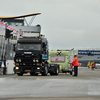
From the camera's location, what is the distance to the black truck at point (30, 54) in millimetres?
23875

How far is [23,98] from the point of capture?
9164 mm

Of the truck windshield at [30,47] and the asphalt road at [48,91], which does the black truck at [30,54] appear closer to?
the truck windshield at [30,47]

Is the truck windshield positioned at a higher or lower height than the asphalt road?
higher

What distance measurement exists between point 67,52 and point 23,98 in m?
22.4

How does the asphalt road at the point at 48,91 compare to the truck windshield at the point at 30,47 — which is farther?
the truck windshield at the point at 30,47

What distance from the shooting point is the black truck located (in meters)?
23.9

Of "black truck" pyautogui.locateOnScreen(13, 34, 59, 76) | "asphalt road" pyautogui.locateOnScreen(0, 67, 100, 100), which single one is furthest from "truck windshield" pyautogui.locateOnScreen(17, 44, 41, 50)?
"asphalt road" pyautogui.locateOnScreen(0, 67, 100, 100)

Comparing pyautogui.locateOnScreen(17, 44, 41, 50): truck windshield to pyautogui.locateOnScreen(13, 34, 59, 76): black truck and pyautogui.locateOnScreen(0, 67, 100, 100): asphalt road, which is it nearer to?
pyautogui.locateOnScreen(13, 34, 59, 76): black truck

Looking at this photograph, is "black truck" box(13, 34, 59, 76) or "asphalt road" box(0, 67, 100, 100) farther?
"black truck" box(13, 34, 59, 76)

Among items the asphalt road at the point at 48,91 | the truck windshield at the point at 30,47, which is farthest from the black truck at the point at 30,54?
the asphalt road at the point at 48,91

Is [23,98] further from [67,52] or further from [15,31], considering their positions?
[15,31]

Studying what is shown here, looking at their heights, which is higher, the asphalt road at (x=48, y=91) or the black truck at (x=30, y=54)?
the black truck at (x=30, y=54)

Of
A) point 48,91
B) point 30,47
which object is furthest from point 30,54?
point 48,91

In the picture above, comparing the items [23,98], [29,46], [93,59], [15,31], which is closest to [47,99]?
[23,98]
